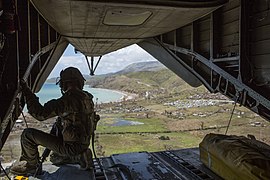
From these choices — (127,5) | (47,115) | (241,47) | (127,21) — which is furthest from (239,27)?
(47,115)

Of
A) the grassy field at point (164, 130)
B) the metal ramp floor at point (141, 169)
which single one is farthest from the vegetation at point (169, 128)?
the metal ramp floor at point (141, 169)

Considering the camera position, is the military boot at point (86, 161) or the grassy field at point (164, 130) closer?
the military boot at point (86, 161)

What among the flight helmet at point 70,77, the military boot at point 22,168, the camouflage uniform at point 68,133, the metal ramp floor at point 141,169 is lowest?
the metal ramp floor at point 141,169

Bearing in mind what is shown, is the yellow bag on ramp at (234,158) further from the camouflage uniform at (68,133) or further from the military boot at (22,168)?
the military boot at (22,168)

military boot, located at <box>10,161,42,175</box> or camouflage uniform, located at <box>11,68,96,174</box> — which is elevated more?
camouflage uniform, located at <box>11,68,96,174</box>

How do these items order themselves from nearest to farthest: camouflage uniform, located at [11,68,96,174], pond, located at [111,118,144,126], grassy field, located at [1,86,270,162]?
1. camouflage uniform, located at [11,68,96,174]
2. grassy field, located at [1,86,270,162]
3. pond, located at [111,118,144,126]

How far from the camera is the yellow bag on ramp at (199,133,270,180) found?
10.3ft

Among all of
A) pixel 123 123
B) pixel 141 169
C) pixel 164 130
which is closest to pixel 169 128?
pixel 164 130

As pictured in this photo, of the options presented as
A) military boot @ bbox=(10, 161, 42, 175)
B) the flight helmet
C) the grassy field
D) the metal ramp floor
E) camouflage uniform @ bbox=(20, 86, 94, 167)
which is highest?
the flight helmet

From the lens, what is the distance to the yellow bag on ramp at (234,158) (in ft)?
10.3

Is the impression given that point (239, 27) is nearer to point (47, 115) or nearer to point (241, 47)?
point (241, 47)

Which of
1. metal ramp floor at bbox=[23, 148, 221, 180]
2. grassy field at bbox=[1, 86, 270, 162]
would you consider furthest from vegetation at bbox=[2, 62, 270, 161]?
metal ramp floor at bbox=[23, 148, 221, 180]

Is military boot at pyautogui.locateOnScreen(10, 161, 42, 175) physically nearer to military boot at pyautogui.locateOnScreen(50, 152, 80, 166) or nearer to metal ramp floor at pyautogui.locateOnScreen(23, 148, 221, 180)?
metal ramp floor at pyautogui.locateOnScreen(23, 148, 221, 180)

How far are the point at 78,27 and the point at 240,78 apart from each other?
2803 millimetres
